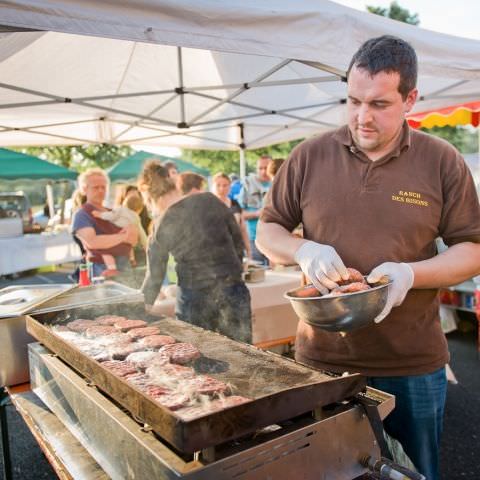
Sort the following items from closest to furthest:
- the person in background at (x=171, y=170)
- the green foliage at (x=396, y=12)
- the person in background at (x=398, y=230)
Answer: the person in background at (x=398, y=230) < the person in background at (x=171, y=170) < the green foliage at (x=396, y=12)

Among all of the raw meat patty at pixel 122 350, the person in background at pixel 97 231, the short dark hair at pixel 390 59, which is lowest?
the raw meat patty at pixel 122 350

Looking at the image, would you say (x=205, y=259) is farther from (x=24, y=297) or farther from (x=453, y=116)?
(x=453, y=116)

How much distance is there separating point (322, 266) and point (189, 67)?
428cm

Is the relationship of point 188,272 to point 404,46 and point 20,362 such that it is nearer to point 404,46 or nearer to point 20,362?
point 20,362

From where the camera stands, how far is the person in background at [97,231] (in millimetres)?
4570

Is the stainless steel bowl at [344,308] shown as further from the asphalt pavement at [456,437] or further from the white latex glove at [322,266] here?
the asphalt pavement at [456,437]

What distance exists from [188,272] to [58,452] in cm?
194

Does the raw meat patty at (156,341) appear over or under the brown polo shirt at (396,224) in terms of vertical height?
under

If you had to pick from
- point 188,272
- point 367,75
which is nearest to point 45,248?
point 188,272

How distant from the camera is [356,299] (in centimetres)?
142

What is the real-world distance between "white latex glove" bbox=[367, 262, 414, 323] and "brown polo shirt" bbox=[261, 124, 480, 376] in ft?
0.60

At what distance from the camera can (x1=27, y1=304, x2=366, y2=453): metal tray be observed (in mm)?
1124

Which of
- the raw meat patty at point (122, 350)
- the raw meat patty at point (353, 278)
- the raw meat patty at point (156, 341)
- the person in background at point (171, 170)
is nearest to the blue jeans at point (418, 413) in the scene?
the raw meat patty at point (353, 278)

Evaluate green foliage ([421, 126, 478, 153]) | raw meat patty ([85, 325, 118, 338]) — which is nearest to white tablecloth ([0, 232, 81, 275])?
raw meat patty ([85, 325, 118, 338])
